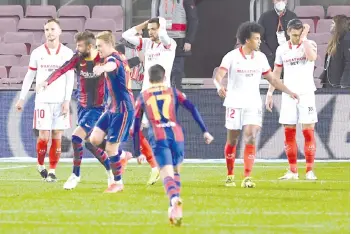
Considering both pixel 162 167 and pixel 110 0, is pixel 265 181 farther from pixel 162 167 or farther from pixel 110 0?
pixel 110 0

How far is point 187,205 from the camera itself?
12.0 m

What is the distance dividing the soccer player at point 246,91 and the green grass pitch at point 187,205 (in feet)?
1.44

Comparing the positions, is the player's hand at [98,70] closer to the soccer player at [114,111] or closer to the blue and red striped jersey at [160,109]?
the soccer player at [114,111]

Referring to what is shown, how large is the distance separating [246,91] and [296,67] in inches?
52.6

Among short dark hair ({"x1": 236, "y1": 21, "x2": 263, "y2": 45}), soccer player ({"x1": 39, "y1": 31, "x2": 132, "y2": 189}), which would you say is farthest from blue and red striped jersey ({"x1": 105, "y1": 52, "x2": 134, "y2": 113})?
short dark hair ({"x1": 236, "y1": 21, "x2": 263, "y2": 45})

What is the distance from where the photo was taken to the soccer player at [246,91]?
14.4 metres

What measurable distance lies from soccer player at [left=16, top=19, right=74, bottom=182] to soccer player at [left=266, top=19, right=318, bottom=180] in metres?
2.56

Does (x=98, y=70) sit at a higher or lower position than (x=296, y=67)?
higher

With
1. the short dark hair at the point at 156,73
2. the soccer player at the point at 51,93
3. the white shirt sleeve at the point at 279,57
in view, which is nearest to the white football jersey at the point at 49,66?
the soccer player at the point at 51,93

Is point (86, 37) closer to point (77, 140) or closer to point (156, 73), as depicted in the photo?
point (77, 140)

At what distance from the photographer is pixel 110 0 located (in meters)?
25.4

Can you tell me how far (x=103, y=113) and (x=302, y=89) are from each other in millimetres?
3065

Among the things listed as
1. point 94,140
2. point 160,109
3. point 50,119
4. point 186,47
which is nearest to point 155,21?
point 50,119

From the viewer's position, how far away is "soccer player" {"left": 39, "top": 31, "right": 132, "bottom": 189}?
14.1 m
